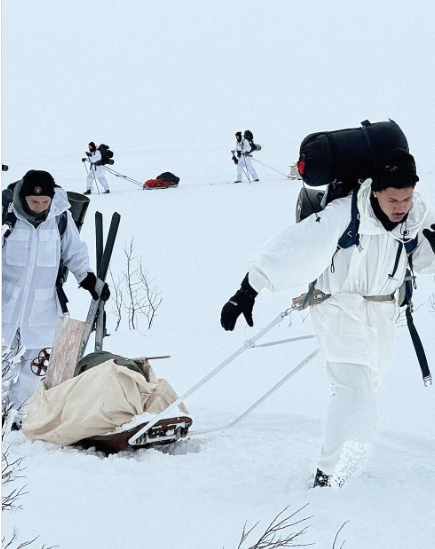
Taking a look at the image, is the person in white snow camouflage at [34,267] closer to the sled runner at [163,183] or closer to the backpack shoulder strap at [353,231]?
the backpack shoulder strap at [353,231]

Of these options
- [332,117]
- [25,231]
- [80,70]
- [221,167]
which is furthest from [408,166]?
[80,70]

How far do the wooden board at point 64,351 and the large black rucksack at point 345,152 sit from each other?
1563mm

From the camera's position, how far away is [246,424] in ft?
12.9

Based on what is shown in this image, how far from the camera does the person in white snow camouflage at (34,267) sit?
4027mm

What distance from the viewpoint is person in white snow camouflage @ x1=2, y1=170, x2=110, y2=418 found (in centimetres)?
403

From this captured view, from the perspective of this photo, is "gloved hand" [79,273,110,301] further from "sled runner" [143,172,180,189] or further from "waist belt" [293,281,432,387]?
"sled runner" [143,172,180,189]

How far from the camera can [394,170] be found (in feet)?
8.87

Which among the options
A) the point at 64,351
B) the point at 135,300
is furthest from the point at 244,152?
the point at 64,351

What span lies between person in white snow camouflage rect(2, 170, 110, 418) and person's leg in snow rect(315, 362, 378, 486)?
179cm

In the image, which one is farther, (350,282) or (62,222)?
(62,222)

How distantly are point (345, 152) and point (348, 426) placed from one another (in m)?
1.01

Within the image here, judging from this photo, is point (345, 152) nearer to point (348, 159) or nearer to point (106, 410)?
point (348, 159)

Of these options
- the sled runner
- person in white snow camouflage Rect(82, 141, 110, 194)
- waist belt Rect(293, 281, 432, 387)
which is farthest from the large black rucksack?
the sled runner

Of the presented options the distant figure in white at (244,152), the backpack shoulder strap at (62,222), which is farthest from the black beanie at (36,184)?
the distant figure in white at (244,152)
